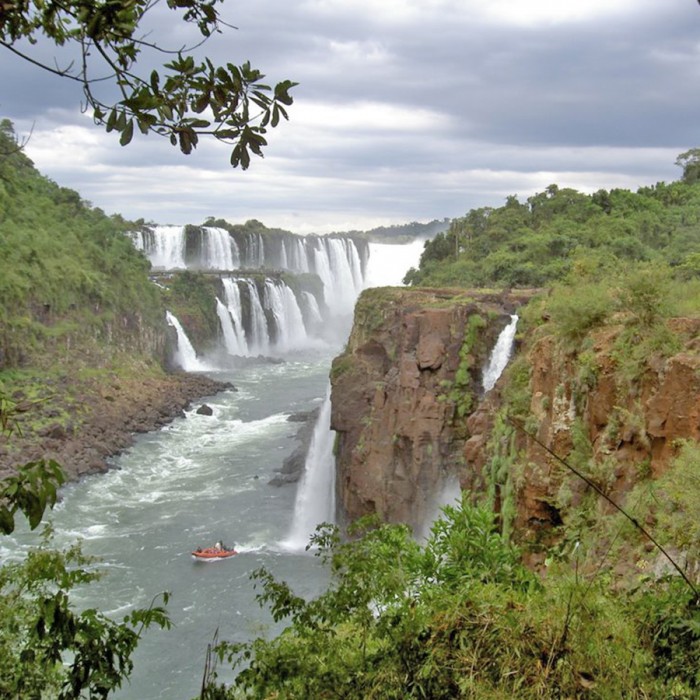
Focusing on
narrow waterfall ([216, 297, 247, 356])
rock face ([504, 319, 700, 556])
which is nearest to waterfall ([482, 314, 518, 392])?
rock face ([504, 319, 700, 556])

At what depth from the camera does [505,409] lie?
1250cm

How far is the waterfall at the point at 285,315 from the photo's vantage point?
187 feet

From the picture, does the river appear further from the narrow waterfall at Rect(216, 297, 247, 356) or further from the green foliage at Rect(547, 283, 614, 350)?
the narrow waterfall at Rect(216, 297, 247, 356)

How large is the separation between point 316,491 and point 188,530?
13.2 feet

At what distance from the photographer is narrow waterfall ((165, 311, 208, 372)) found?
161 feet

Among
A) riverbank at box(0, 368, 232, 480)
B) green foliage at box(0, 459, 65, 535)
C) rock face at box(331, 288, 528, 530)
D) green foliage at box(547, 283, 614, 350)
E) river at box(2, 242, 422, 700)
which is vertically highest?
green foliage at box(547, 283, 614, 350)

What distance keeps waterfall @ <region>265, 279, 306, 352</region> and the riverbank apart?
14.6 metres

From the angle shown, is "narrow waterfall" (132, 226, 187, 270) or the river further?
"narrow waterfall" (132, 226, 187, 270)

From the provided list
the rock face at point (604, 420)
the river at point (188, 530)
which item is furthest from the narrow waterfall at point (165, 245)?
the rock face at point (604, 420)

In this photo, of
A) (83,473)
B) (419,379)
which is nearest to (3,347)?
(83,473)

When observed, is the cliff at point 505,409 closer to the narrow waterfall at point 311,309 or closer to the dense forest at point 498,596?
the dense forest at point 498,596

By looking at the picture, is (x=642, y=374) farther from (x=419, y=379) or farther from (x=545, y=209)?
(x=545, y=209)

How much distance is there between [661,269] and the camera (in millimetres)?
9133

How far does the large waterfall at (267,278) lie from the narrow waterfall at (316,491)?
26.9 m
